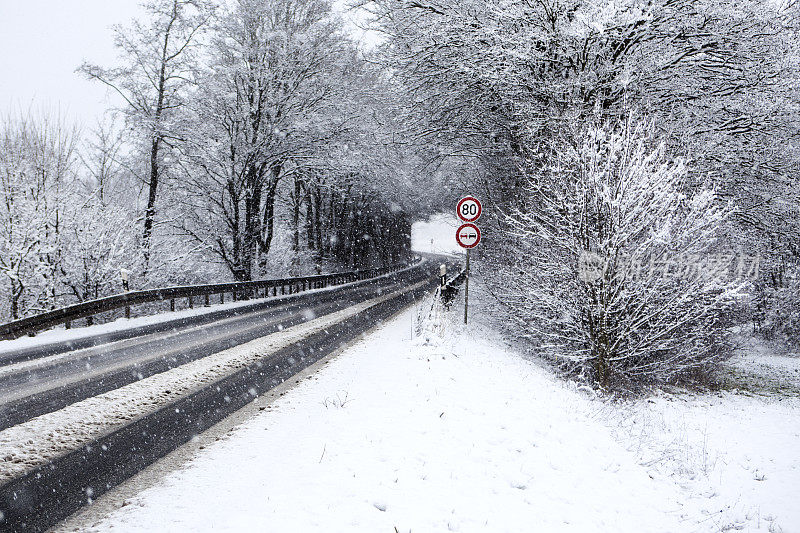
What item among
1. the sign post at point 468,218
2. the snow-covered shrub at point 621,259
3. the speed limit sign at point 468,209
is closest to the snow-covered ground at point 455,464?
the snow-covered shrub at point 621,259

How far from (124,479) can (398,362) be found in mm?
5108

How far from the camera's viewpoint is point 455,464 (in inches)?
203

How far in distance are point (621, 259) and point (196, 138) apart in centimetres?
1839

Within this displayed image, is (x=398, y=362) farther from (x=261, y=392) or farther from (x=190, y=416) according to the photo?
(x=190, y=416)

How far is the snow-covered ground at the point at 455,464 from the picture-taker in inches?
161

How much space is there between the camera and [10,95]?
18.3m

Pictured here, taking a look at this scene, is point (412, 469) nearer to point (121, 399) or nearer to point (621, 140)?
point (121, 399)

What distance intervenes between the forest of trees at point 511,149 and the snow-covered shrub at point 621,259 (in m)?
0.07

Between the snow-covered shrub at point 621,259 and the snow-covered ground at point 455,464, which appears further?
the snow-covered shrub at point 621,259

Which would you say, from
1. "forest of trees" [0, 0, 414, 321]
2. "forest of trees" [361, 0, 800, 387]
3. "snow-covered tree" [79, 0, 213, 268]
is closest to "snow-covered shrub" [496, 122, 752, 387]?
"forest of trees" [361, 0, 800, 387]

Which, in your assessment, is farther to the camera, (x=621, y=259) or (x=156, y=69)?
(x=156, y=69)

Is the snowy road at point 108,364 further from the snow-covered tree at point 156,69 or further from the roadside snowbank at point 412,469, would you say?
the snow-covered tree at point 156,69

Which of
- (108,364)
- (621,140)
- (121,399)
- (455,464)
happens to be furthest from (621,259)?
(108,364)

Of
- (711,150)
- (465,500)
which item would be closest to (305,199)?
(711,150)
